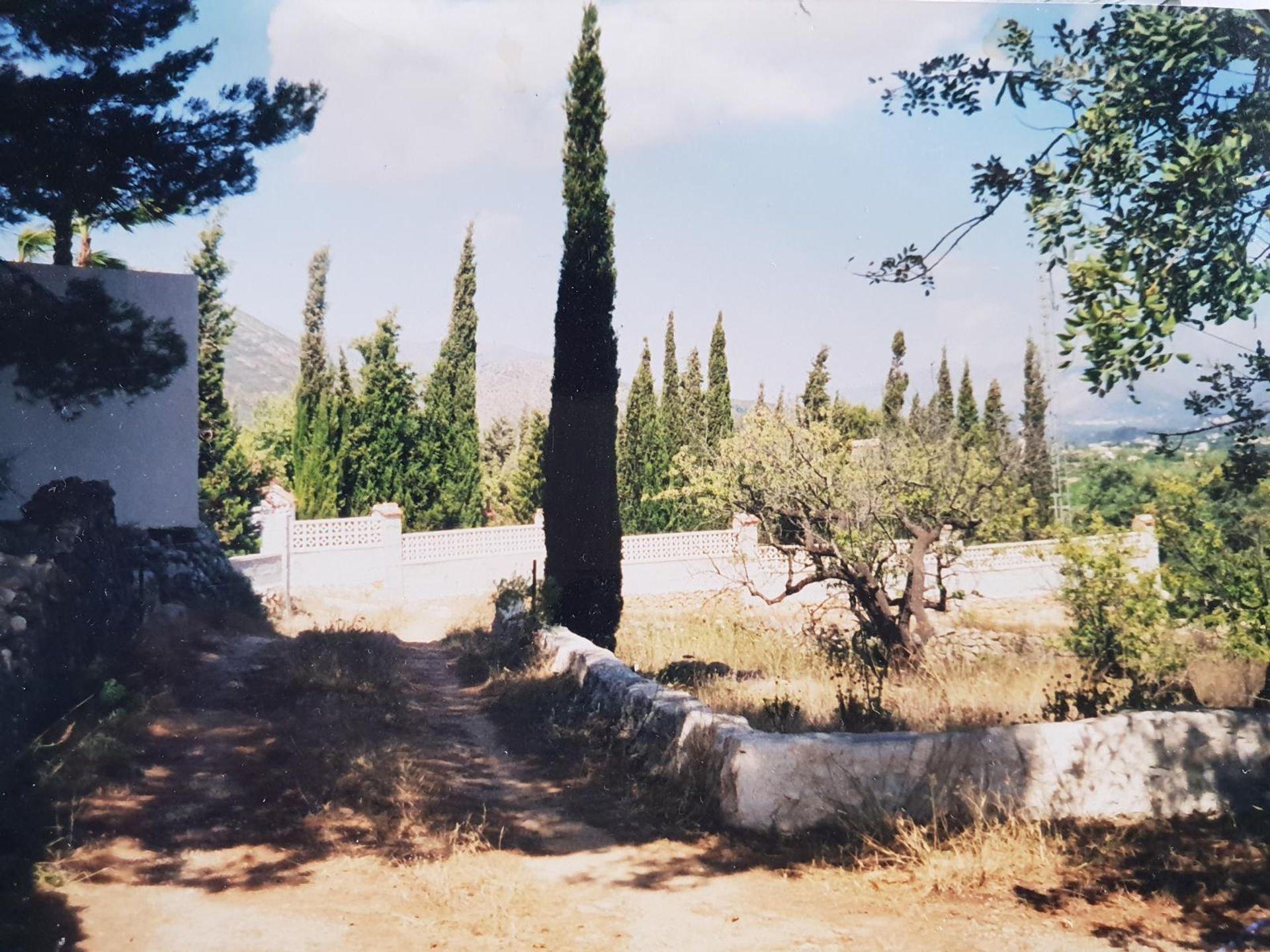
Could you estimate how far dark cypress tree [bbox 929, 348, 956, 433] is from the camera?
1036 centimetres

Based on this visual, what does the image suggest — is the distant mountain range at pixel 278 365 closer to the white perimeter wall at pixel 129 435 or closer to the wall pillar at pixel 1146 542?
the white perimeter wall at pixel 129 435

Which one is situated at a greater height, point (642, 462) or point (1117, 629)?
point (642, 462)

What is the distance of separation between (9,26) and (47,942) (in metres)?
3.69

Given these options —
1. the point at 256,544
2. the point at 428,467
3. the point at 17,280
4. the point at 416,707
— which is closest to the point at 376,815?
the point at 416,707

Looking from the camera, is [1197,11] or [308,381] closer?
[1197,11]

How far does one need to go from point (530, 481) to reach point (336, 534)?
4992 millimetres

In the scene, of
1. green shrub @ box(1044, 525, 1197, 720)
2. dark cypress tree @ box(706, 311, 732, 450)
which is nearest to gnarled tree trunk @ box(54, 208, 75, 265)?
green shrub @ box(1044, 525, 1197, 720)

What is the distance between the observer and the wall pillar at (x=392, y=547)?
13336mm

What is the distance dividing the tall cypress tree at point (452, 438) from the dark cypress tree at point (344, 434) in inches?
45.8

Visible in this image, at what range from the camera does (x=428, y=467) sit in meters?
14.2

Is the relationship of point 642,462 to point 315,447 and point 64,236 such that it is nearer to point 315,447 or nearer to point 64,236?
point 315,447

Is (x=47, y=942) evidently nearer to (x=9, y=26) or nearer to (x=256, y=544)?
(x=9, y=26)

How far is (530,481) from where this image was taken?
56.5 ft

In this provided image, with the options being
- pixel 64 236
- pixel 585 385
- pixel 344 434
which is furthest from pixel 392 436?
pixel 64 236
